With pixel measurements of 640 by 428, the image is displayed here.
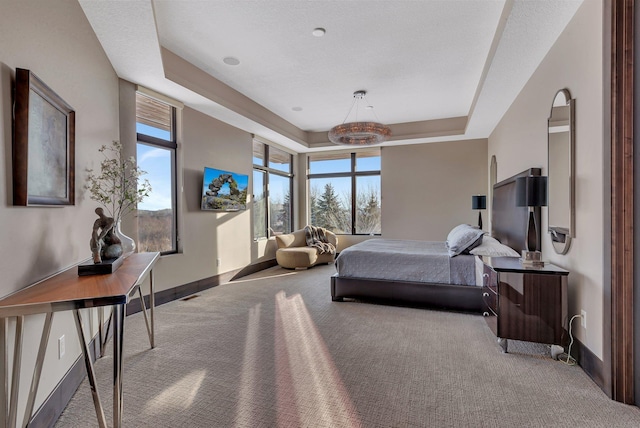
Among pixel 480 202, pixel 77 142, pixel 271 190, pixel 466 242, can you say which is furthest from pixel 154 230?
pixel 480 202

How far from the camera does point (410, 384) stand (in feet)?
7.29

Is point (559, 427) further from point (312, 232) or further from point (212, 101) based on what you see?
point (312, 232)

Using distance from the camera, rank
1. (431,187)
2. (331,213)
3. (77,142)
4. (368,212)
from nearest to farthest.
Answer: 1. (77,142)
2. (431,187)
3. (368,212)
4. (331,213)

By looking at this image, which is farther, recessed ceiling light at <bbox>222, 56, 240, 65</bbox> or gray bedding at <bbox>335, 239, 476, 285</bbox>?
recessed ceiling light at <bbox>222, 56, 240, 65</bbox>

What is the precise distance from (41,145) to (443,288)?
3.98 metres

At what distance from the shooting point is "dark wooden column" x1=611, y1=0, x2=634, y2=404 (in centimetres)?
196

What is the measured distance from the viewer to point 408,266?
157 inches

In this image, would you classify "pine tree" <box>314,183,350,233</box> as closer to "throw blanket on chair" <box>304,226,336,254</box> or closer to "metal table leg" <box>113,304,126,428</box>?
"throw blanket on chair" <box>304,226,336,254</box>

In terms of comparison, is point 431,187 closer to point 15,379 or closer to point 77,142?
point 77,142

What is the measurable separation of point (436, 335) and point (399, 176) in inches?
192

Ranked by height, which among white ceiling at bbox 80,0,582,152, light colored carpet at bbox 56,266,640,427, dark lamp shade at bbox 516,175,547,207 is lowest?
light colored carpet at bbox 56,266,640,427

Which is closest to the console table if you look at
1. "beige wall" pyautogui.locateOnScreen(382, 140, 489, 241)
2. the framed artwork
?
the framed artwork

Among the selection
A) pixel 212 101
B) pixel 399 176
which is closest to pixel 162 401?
pixel 212 101

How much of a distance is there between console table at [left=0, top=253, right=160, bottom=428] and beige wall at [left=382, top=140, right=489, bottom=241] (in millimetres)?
6286
